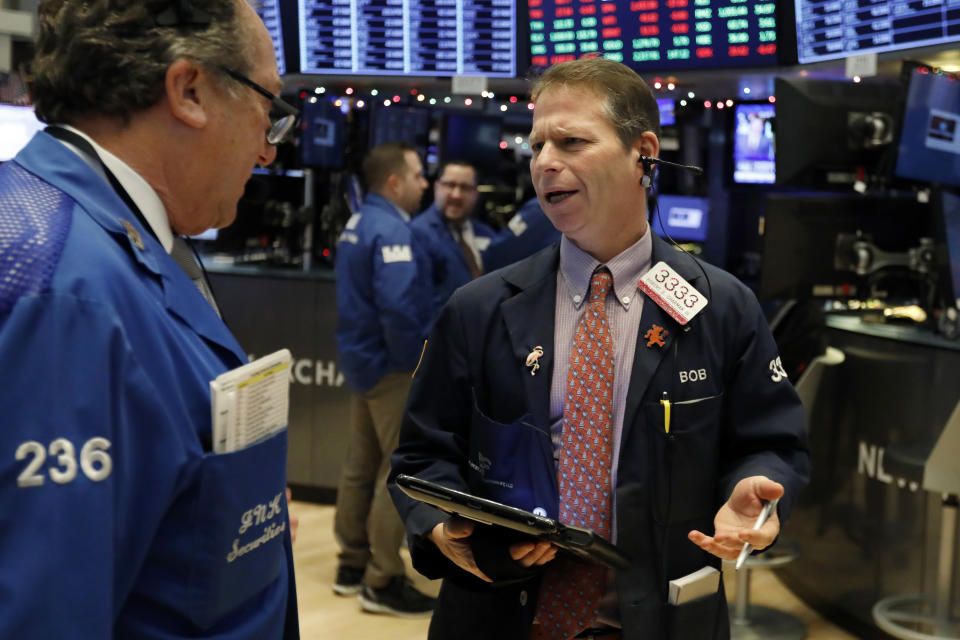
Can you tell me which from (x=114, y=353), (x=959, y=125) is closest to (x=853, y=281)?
(x=959, y=125)

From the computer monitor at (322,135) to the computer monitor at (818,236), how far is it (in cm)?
267

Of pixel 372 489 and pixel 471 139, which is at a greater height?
pixel 471 139

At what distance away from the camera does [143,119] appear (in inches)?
47.6

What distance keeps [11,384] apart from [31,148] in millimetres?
347

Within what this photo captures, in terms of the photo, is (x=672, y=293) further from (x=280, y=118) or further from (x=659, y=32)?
(x=659, y=32)

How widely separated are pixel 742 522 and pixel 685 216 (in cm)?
465

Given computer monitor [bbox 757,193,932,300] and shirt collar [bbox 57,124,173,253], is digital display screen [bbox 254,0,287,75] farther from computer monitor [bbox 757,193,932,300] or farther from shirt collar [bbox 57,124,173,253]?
shirt collar [bbox 57,124,173,253]

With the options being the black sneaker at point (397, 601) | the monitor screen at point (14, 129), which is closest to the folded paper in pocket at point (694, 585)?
the black sneaker at point (397, 601)

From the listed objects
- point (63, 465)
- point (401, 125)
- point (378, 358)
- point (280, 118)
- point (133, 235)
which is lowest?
point (378, 358)

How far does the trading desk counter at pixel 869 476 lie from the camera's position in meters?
3.84

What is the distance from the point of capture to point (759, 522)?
158cm

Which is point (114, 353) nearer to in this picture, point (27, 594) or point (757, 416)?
point (27, 594)

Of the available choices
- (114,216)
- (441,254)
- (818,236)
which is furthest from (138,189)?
(441,254)

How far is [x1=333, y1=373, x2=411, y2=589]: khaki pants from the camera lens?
4465mm
